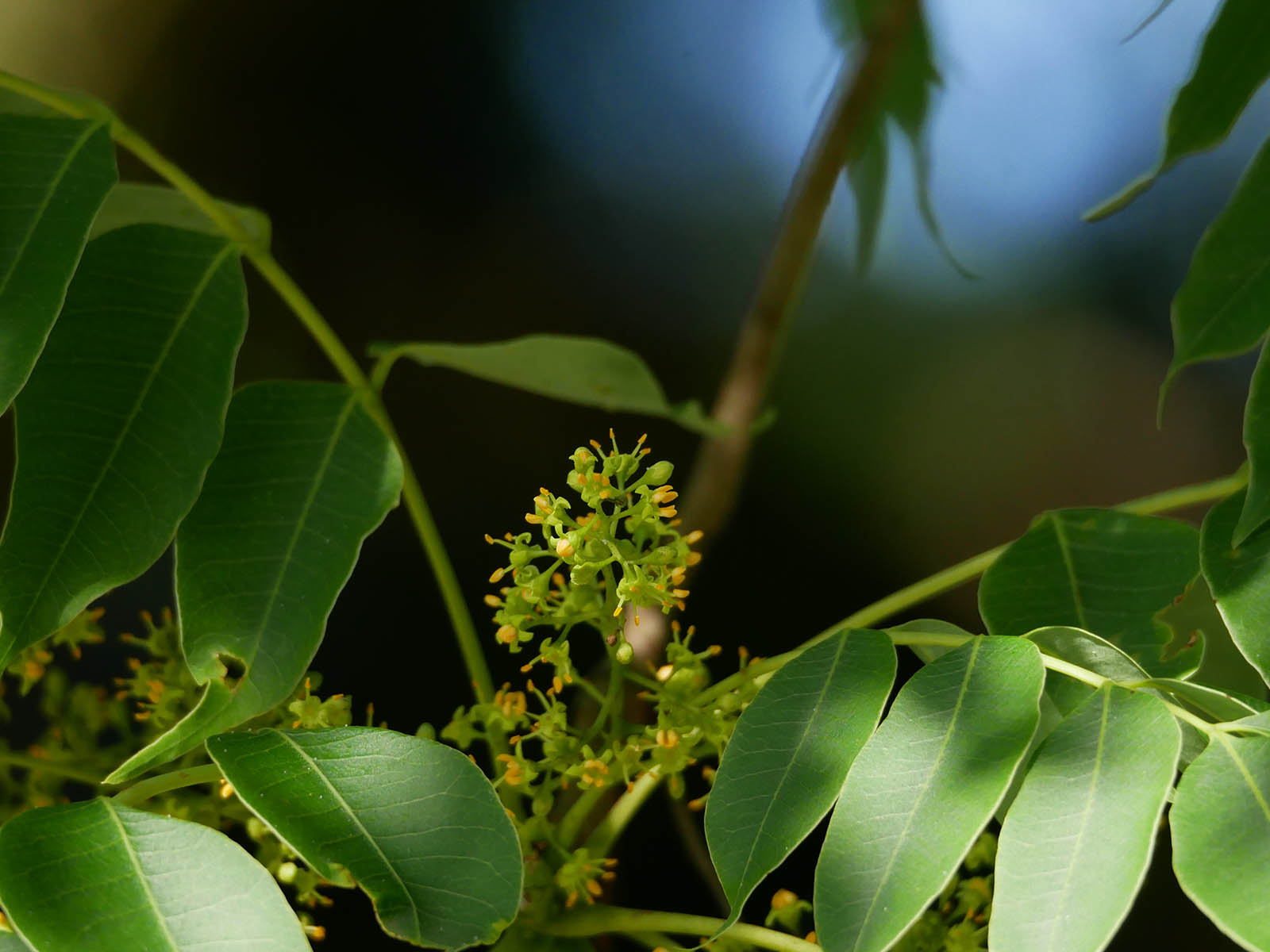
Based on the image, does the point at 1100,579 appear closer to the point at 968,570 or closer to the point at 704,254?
the point at 968,570

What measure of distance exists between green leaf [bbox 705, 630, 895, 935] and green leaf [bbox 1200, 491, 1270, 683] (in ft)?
0.45

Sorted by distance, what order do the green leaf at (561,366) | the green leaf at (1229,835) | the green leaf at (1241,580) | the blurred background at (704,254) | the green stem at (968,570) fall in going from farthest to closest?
the blurred background at (704,254)
the green leaf at (561,366)
the green stem at (968,570)
the green leaf at (1241,580)
the green leaf at (1229,835)

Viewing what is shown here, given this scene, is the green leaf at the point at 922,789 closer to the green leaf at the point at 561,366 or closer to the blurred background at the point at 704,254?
the green leaf at the point at 561,366

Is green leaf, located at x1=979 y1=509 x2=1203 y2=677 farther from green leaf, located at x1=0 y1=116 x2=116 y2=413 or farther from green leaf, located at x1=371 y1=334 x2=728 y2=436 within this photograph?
green leaf, located at x1=0 y1=116 x2=116 y2=413

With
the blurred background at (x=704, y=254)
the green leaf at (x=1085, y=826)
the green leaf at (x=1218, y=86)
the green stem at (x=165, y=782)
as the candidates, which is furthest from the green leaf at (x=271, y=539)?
the blurred background at (x=704, y=254)

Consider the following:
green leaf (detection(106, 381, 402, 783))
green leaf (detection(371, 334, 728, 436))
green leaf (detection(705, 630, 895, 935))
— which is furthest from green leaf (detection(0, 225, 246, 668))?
green leaf (detection(705, 630, 895, 935))

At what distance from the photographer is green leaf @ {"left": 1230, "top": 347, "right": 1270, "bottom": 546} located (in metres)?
0.45

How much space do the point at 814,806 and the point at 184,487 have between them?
0.30 metres

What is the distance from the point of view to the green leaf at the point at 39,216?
465mm

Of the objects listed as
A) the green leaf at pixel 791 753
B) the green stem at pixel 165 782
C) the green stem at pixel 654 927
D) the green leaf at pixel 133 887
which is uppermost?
the green leaf at pixel 791 753

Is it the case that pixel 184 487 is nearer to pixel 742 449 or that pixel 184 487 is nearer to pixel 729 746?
pixel 729 746

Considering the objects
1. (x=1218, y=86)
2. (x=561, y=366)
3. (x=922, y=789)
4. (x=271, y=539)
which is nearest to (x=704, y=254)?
(x=561, y=366)

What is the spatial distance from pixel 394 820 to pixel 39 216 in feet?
1.06

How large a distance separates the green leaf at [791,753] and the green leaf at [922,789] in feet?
0.04
